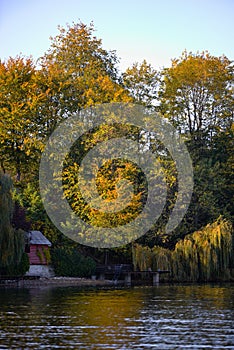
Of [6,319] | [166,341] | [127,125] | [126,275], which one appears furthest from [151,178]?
[166,341]

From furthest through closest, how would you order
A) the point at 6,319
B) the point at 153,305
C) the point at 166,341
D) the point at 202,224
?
the point at 202,224 < the point at 153,305 < the point at 6,319 < the point at 166,341

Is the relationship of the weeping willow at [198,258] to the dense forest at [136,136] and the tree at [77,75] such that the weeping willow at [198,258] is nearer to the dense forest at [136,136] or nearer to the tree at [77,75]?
the dense forest at [136,136]

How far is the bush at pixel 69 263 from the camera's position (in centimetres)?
5062

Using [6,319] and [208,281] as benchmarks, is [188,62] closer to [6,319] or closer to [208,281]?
[208,281]

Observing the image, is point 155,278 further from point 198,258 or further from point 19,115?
point 19,115

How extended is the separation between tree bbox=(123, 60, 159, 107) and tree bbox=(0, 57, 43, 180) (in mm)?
8366

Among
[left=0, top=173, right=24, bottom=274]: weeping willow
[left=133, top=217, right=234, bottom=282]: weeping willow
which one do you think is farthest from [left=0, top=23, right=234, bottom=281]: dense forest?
[left=0, top=173, right=24, bottom=274]: weeping willow

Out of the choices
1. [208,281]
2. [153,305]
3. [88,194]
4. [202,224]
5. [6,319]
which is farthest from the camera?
[202,224]

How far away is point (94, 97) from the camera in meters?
55.0

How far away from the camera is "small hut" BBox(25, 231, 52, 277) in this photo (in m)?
49.4

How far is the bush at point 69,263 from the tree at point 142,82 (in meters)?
14.9

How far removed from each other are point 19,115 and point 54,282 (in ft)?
42.7

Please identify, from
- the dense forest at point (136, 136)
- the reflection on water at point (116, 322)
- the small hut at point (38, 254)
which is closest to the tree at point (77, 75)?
the dense forest at point (136, 136)

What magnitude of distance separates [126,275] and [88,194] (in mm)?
6284
